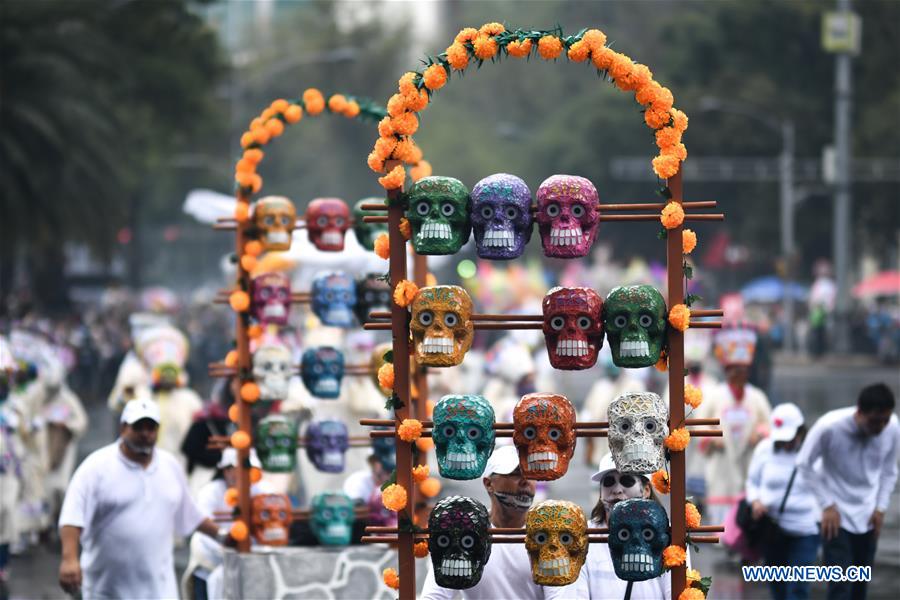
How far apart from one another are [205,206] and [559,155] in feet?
190

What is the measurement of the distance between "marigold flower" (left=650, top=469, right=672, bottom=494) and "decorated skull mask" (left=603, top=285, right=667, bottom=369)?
23.8 inches

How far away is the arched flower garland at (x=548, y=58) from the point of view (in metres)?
7.54

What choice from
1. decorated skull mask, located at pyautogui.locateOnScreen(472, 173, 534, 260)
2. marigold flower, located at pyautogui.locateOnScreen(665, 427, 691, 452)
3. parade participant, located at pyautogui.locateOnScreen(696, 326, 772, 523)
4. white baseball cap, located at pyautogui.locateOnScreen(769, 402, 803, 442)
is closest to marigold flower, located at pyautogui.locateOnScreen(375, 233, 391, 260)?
decorated skull mask, located at pyautogui.locateOnScreen(472, 173, 534, 260)

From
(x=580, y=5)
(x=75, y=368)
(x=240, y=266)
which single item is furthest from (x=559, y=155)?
(x=240, y=266)

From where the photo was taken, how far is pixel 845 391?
110 feet

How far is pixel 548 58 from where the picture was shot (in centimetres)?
749

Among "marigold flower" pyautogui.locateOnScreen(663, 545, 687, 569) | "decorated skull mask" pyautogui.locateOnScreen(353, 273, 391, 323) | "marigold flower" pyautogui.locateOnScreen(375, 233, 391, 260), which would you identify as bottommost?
"marigold flower" pyautogui.locateOnScreen(663, 545, 687, 569)

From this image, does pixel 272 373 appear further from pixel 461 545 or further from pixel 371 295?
pixel 461 545

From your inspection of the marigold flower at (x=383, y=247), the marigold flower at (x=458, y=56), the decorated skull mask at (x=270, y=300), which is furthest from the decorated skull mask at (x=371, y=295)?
the marigold flower at (x=458, y=56)

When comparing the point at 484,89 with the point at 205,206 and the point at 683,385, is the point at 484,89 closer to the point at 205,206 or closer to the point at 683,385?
the point at 205,206

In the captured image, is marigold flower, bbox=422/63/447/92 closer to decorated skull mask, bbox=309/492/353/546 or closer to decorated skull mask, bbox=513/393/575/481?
decorated skull mask, bbox=513/393/575/481

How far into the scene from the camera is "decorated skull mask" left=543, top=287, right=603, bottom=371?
7566mm

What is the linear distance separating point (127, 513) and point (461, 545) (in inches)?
106

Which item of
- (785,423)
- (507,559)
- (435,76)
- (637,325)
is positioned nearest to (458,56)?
(435,76)
